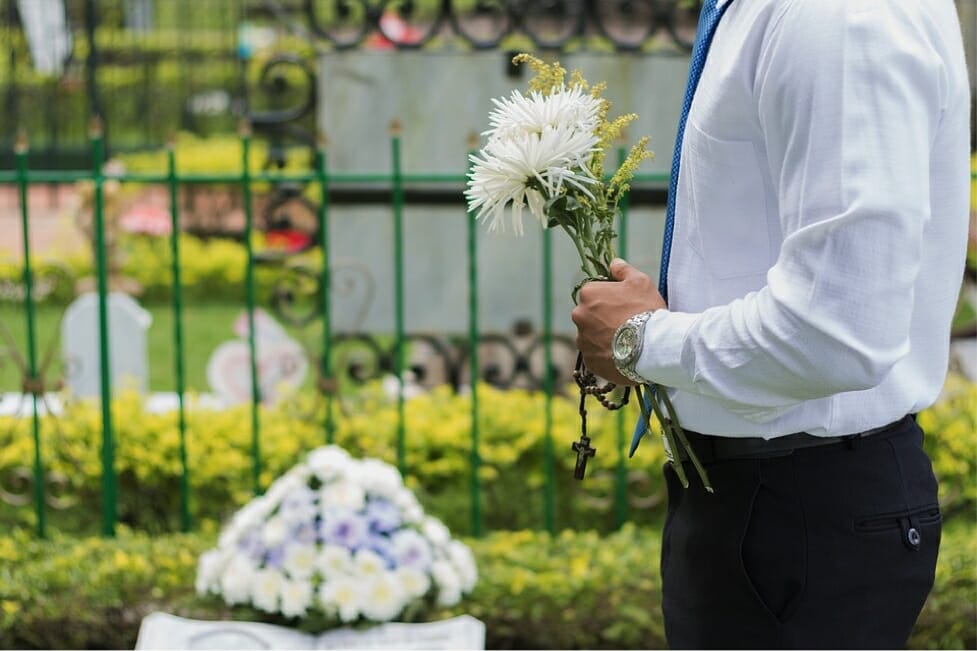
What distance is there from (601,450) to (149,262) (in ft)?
17.9

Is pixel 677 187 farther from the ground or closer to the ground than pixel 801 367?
farther from the ground

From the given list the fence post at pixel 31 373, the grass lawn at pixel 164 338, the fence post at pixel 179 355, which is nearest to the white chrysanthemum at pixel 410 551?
the fence post at pixel 179 355

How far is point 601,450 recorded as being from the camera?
12.5ft

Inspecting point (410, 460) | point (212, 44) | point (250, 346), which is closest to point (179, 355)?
point (250, 346)

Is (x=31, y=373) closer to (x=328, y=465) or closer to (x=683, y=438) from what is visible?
(x=328, y=465)

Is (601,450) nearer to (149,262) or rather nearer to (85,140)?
(149,262)

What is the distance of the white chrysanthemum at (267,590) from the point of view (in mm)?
2920

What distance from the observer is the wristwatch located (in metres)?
1.51

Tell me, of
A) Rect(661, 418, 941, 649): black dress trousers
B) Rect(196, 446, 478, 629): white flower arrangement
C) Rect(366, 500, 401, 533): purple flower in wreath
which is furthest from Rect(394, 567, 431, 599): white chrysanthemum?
Rect(661, 418, 941, 649): black dress trousers

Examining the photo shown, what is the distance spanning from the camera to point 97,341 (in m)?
5.16

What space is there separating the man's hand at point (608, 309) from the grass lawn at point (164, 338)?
16.5 feet

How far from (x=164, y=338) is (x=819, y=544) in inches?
252

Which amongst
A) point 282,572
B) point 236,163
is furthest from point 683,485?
point 236,163

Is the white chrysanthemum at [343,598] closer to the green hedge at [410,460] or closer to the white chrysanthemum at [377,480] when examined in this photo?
the white chrysanthemum at [377,480]
